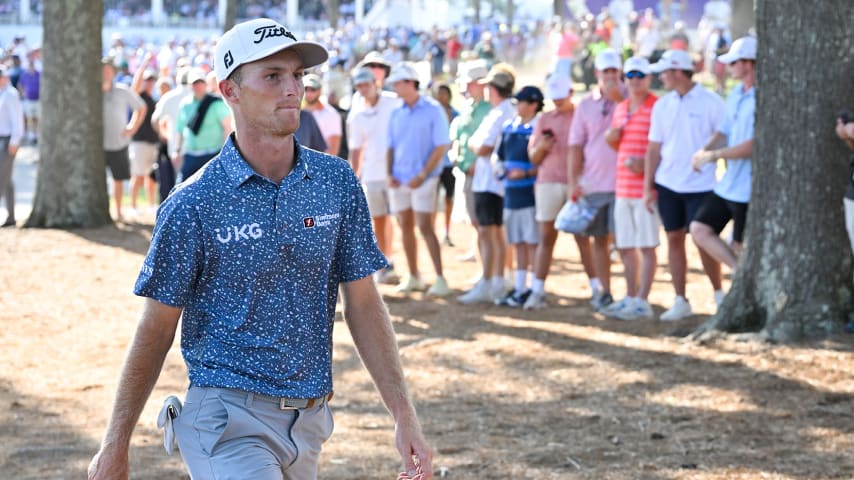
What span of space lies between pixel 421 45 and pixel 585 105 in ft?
116

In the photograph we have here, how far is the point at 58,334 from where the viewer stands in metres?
11.0

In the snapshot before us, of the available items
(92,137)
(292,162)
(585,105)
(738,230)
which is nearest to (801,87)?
(738,230)

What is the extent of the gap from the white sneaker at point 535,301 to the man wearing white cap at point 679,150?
4.45 feet

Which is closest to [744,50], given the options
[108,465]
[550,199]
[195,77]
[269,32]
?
[550,199]

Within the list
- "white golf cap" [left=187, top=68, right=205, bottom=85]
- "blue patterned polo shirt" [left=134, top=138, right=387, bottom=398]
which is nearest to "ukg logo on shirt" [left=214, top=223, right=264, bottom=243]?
"blue patterned polo shirt" [left=134, top=138, right=387, bottom=398]

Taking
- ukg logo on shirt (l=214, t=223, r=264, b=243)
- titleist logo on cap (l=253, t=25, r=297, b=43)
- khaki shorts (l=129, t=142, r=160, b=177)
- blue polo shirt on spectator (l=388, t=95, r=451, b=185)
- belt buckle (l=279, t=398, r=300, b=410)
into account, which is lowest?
khaki shorts (l=129, t=142, r=160, b=177)

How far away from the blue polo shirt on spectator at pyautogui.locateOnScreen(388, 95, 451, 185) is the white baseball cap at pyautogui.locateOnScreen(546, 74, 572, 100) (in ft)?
3.66

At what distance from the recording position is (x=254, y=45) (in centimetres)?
389

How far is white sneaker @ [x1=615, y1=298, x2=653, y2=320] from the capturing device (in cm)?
1108

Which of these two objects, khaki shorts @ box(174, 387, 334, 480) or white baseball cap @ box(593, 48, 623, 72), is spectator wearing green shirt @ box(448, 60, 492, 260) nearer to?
white baseball cap @ box(593, 48, 623, 72)

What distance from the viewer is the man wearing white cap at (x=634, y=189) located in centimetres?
1106

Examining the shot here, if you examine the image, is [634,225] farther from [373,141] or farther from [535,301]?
[373,141]

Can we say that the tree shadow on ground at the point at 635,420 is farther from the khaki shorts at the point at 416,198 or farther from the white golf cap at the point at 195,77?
the white golf cap at the point at 195,77

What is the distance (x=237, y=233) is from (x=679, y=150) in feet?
23.8
